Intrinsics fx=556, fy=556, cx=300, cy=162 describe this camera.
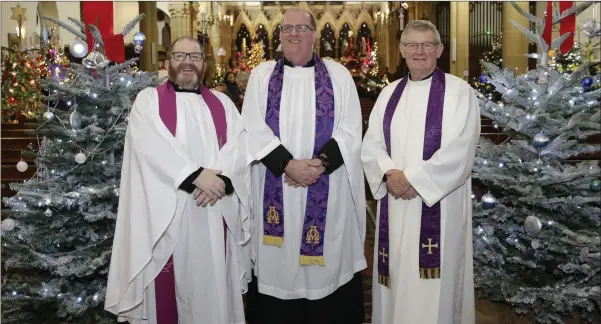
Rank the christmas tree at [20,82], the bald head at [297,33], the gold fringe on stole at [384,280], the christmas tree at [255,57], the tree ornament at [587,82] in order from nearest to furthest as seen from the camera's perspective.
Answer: the gold fringe on stole at [384,280]
the bald head at [297,33]
the tree ornament at [587,82]
the christmas tree at [20,82]
the christmas tree at [255,57]

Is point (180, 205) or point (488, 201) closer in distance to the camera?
point (180, 205)

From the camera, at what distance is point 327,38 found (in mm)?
21844

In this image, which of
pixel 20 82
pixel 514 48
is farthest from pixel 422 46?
pixel 514 48

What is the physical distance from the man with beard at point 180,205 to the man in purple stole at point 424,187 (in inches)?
34.7

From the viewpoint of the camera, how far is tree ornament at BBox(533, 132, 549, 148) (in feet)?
13.1

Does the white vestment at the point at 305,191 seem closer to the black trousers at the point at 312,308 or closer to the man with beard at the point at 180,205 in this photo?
the black trousers at the point at 312,308

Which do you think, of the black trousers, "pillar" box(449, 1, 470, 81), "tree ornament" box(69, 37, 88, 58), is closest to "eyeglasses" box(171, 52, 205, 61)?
"tree ornament" box(69, 37, 88, 58)

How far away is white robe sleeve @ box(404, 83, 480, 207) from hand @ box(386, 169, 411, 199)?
3 cm

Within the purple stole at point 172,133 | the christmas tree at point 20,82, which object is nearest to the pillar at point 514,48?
the christmas tree at point 20,82

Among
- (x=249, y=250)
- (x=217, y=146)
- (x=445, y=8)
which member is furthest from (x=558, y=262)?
(x=445, y=8)

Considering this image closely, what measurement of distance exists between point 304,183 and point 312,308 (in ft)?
2.80

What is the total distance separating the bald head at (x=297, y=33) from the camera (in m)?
3.46

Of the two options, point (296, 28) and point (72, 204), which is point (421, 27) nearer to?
point (296, 28)

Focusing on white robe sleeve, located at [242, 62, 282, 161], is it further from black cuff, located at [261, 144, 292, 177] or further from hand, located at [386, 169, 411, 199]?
hand, located at [386, 169, 411, 199]
